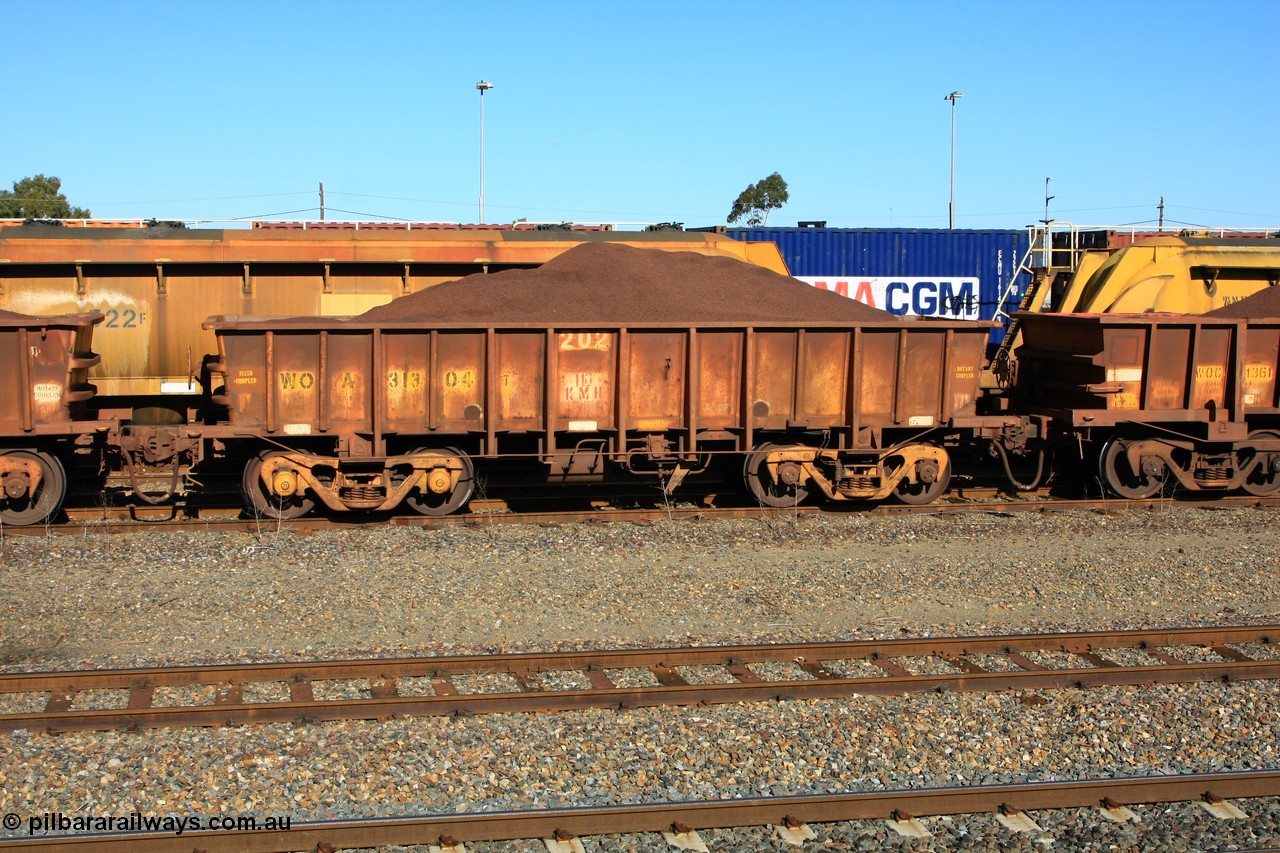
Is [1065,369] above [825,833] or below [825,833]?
above

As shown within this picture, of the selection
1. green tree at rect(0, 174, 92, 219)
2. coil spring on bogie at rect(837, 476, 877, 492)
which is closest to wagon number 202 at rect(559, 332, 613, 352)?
coil spring on bogie at rect(837, 476, 877, 492)

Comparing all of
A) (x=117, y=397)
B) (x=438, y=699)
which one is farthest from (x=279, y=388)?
(x=438, y=699)

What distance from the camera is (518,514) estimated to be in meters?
13.0

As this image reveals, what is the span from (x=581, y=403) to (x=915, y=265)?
11355mm

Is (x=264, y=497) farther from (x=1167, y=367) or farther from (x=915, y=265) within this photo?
(x=915, y=265)

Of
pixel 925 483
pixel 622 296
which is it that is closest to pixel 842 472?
pixel 925 483

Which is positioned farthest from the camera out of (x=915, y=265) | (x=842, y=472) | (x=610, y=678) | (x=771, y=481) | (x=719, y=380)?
(x=915, y=265)

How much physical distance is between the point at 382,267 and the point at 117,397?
4.19 metres

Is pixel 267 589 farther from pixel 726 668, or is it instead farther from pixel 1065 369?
pixel 1065 369

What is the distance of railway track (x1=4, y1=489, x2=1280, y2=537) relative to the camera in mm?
12266

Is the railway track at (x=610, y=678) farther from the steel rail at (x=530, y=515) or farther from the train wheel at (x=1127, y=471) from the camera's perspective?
the train wheel at (x=1127, y=471)

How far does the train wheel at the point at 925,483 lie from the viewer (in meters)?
13.8

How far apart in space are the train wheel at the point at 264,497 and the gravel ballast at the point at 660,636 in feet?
2.12

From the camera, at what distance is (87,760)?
606cm
